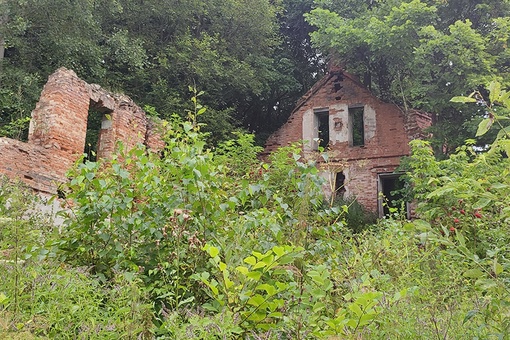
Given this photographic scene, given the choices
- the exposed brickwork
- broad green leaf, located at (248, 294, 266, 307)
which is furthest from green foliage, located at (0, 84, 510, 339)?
the exposed brickwork

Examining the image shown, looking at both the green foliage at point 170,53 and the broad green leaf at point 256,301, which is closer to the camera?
the broad green leaf at point 256,301

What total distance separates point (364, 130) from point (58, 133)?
41.3 feet

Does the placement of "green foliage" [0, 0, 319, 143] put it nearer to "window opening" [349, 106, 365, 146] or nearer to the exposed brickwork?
the exposed brickwork

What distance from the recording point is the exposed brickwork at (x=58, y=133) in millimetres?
9789

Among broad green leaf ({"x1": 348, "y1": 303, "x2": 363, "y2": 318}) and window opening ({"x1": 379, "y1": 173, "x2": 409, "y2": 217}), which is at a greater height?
window opening ({"x1": 379, "y1": 173, "x2": 409, "y2": 217})

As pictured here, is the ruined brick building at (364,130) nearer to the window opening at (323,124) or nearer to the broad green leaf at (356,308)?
the window opening at (323,124)

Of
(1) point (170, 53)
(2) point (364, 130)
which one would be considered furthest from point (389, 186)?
(1) point (170, 53)

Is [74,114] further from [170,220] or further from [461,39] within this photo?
[461,39]

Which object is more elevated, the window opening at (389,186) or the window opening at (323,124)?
the window opening at (323,124)

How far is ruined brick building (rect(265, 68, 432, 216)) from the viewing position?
729 inches

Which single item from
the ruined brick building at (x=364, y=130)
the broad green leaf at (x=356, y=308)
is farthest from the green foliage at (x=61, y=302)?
the ruined brick building at (x=364, y=130)

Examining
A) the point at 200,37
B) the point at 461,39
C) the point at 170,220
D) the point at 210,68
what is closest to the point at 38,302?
the point at 170,220

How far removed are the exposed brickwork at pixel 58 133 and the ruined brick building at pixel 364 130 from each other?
817 centimetres

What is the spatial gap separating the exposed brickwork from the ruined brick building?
8167 millimetres
